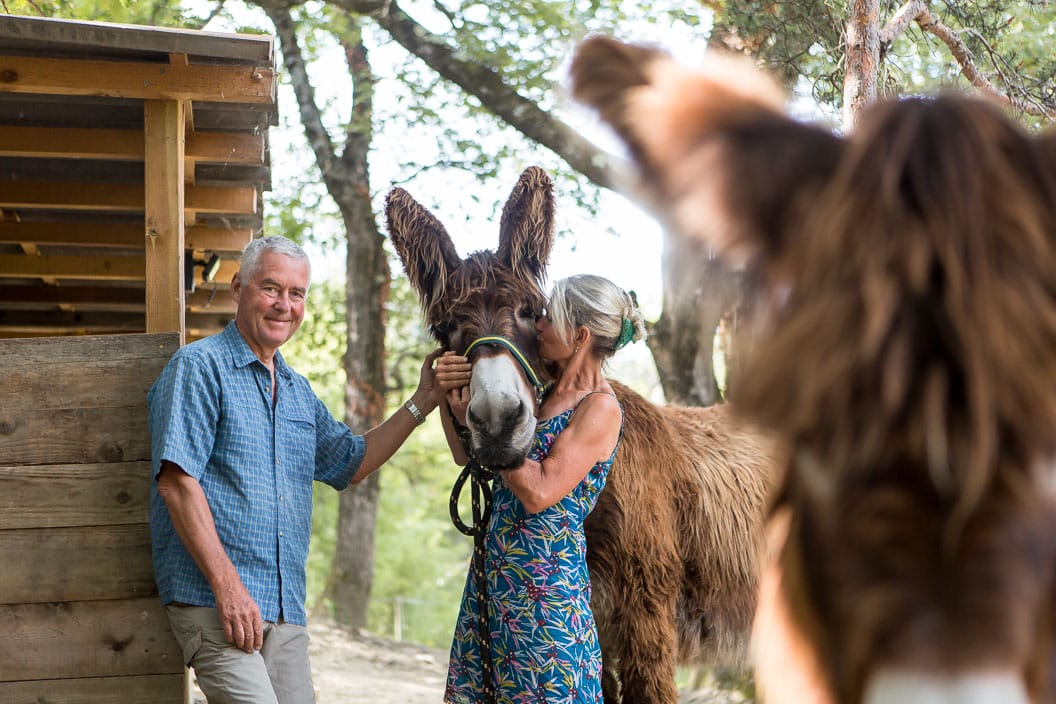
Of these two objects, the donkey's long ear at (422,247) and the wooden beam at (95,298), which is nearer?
the donkey's long ear at (422,247)

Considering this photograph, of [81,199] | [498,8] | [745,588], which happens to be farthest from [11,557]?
[498,8]

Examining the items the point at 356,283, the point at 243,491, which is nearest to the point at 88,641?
the point at 243,491

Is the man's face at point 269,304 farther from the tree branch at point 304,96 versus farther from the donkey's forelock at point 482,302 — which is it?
the tree branch at point 304,96

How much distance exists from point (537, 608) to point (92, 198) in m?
3.58

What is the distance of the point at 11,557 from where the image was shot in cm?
382

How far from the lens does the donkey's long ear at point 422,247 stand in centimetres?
396

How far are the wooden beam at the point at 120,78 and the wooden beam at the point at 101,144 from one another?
0.55m

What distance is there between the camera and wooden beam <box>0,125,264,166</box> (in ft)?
15.2

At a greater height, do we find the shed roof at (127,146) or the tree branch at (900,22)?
the tree branch at (900,22)

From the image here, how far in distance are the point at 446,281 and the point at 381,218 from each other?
0.63 m

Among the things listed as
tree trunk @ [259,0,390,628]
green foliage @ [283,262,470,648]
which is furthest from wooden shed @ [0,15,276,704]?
green foliage @ [283,262,470,648]

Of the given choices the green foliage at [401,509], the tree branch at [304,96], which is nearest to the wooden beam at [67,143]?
the tree branch at [304,96]

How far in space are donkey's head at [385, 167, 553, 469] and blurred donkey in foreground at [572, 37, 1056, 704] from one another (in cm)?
228

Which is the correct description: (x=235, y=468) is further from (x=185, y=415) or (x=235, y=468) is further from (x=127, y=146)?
(x=127, y=146)
